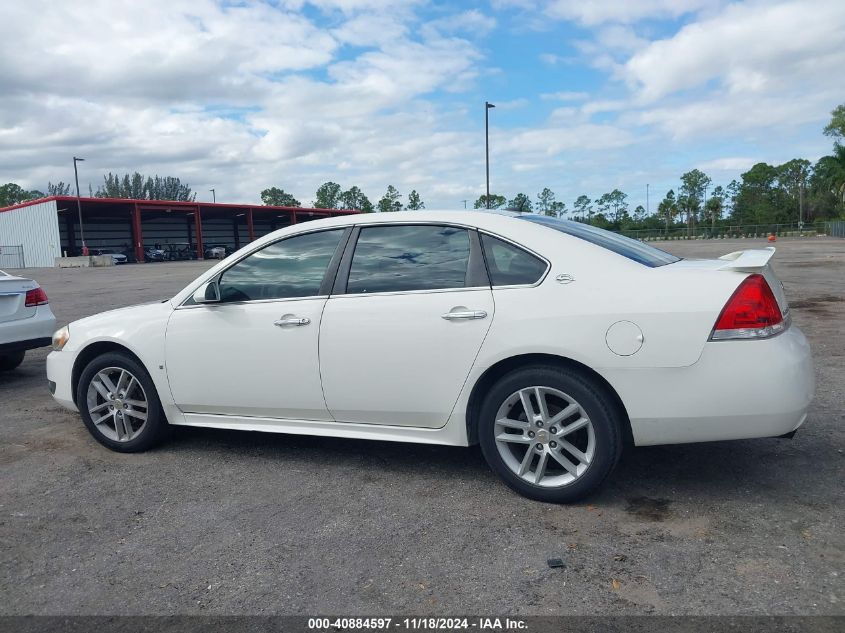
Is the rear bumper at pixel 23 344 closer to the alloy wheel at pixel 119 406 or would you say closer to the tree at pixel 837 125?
the alloy wheel at pixel 119 406

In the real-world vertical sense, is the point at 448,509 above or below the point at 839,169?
below

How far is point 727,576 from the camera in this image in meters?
2.79

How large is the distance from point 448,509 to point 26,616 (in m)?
1.91

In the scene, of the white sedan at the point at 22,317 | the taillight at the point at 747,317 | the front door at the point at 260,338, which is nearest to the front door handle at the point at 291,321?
the front door at the point at 260,338

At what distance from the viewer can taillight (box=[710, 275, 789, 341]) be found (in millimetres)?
3217

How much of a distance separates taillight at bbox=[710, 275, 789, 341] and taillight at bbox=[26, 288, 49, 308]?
6.70 metres

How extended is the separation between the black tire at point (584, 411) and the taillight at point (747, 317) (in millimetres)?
619

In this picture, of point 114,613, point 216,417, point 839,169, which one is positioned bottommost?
point 114,613

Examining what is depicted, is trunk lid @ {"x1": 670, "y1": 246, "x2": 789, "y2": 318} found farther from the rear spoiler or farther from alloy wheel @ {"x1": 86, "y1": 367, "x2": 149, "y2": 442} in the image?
alloy wheel @ {"x1": 86, "y1": 367, "x2": 149, "y2": 442}

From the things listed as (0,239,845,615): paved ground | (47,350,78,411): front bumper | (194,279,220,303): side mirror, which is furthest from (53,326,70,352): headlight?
(194,279,220,303): side mirror

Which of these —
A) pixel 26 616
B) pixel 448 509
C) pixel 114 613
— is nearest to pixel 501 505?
pixel 448 509

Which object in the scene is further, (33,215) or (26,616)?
(33,215)

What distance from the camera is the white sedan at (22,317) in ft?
22.9

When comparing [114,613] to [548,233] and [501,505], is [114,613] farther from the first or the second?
[548,233]
